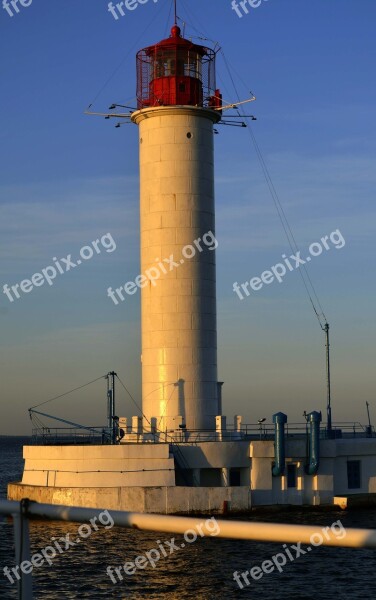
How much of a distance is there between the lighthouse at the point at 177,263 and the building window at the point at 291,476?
4.50 meters

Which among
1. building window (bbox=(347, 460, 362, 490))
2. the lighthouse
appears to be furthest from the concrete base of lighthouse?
the lighthouse

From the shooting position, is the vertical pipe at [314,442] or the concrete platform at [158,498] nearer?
the concrete platform at [158,498]

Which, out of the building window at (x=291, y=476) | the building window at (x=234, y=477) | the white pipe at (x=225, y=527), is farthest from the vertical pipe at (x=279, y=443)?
the white pipe at (x=225, y=527)

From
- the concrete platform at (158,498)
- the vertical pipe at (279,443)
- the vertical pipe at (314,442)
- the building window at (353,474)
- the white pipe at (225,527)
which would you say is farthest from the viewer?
the building window at (353,474)

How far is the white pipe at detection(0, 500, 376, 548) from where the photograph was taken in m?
4.25

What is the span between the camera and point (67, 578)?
3192 cm

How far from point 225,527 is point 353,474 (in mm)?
46202

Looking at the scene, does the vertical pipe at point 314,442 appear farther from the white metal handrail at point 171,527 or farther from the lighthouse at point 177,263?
the white metal handrail at point 171,527

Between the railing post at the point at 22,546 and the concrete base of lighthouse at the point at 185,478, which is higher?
the railing post at the point at 22,546

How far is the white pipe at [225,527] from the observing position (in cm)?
425

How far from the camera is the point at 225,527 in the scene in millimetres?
4504

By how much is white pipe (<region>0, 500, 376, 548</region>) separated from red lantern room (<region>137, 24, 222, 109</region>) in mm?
44659

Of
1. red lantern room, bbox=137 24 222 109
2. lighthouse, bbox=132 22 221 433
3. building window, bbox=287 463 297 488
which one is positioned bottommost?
building window, bbox=287 463 297 488

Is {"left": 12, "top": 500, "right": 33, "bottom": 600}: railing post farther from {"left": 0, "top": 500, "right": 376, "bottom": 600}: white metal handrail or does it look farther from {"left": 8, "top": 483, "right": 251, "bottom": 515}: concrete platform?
{"left": 8, "top": 483, "right": 251, "bottom": 515}: concrete platform
